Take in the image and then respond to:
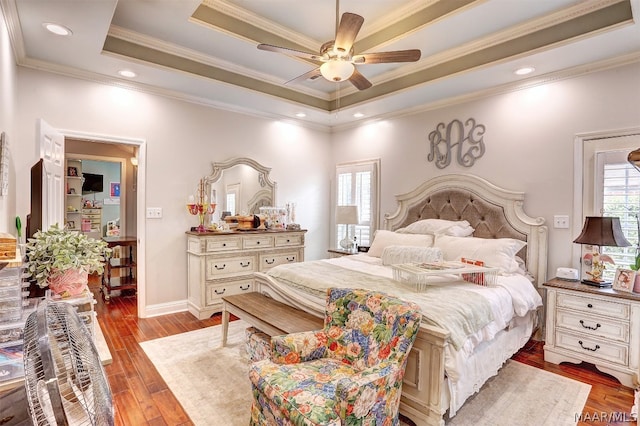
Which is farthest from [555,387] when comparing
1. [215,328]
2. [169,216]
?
[169,216]

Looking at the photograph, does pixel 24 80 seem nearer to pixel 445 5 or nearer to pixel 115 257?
pixel 115 257

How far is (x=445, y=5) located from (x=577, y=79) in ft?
5.04

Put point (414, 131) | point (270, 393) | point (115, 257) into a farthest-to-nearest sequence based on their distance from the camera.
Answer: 1. point (115, 257)
2. point (414, 131)
3. point (270, 393)

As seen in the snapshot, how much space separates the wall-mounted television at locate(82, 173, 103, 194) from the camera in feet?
21.6

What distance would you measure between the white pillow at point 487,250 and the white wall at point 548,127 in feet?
1.52

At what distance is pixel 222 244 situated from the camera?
4.20 m

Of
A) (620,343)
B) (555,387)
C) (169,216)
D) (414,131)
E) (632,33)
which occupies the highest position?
(632,33)

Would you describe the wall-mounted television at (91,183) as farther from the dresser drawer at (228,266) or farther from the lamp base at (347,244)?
the lamp base at (347,244)

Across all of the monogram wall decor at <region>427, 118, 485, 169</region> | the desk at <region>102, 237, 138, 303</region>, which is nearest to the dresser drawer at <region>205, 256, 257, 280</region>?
the desk at <region>102, 237, 138, 303</region>

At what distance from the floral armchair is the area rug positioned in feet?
1.92

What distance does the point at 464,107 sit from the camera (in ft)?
13.4

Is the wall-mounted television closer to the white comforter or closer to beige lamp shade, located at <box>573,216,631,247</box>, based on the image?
the white comforter

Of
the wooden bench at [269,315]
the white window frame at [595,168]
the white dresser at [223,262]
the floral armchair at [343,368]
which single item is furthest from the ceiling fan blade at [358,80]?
the white dresser at [223,262]

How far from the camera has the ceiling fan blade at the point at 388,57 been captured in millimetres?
2541
